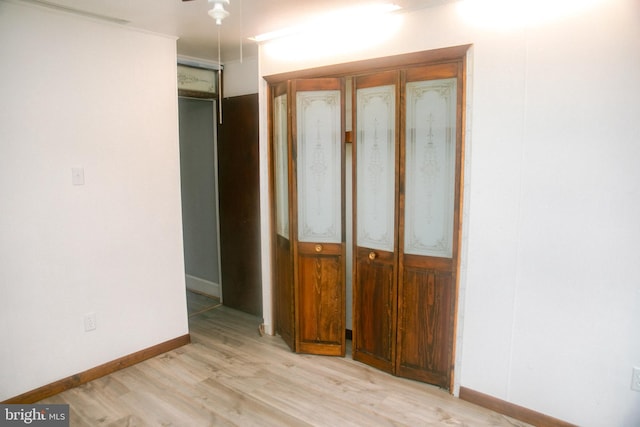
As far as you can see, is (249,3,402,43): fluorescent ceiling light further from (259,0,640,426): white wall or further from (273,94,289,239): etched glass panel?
(273,94,289,239): etched glass panel

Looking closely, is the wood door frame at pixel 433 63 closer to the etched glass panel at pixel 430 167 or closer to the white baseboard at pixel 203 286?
the etched glass panel at pixel 430 167

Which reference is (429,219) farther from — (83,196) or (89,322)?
(89,322)

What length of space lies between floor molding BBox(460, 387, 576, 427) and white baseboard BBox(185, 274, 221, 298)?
9.52ft

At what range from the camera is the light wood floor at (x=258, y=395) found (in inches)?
99.0

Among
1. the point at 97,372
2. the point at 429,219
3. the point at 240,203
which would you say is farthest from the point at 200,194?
the point at 429,219

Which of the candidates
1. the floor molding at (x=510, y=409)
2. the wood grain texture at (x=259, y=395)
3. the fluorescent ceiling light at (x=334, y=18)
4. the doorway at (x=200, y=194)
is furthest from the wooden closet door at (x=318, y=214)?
the doorway at (x=200, y=194)

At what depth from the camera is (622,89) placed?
2043mm

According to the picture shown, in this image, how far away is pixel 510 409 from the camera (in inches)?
99.0

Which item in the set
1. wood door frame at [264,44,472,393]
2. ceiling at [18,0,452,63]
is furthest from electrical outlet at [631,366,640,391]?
ceiling at [18,0,452,63]

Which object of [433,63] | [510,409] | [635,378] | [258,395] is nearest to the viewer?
[635,378]

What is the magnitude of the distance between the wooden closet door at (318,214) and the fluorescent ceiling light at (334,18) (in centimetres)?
39

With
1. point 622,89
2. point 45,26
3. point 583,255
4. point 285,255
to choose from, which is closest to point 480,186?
point 583,255

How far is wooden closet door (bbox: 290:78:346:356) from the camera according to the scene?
10.3ft

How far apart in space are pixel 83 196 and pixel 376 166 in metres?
2.07
